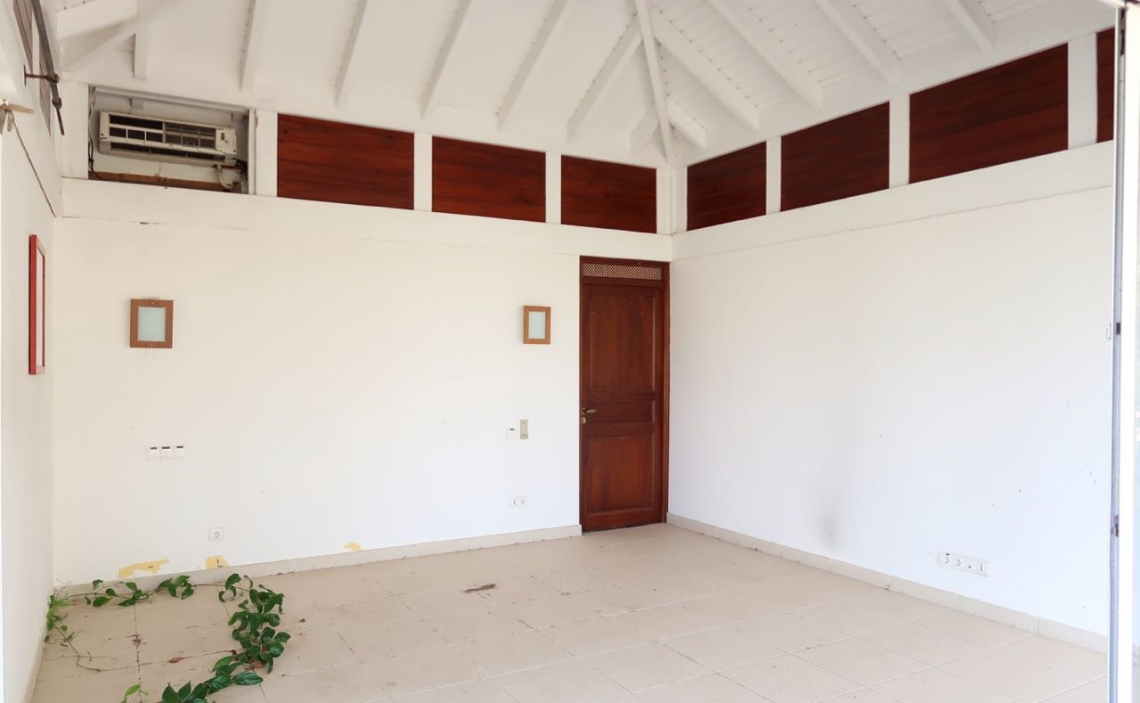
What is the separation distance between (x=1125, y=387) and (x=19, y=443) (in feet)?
13.2

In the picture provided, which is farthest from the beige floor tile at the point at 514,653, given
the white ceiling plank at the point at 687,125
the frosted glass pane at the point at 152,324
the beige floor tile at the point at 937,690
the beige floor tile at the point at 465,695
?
the white ceiling plank at the point at 687,125

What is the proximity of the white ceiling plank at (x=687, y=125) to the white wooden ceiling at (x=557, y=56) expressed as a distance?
1cm

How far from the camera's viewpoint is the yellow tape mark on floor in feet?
16.0

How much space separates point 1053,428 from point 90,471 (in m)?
5.88

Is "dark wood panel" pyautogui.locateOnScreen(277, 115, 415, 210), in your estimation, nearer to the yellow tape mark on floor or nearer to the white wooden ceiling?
the white wooden ceiling

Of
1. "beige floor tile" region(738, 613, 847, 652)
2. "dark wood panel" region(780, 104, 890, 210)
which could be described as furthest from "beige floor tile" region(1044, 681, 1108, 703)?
"dark wood panel" region(780, 104, 890, 210)

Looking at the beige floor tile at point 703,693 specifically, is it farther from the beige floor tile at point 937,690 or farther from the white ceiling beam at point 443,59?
the white ceiling beam at point 443,59

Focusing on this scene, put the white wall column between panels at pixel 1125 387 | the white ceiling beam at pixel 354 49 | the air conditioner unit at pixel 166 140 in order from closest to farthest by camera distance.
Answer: the white wall column between panels at pixel 1125 387, the air conditioner unit at pixel 166 140, the white ceiling beam at pixel 354 49

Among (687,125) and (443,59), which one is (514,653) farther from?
(687,125)

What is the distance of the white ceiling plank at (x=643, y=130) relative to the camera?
21.9ft

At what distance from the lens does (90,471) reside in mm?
4809

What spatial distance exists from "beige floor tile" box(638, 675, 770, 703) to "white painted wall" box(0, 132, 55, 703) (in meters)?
2.61

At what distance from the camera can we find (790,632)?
428 centimetres

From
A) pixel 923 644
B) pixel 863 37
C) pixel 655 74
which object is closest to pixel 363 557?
pixel 923 644
